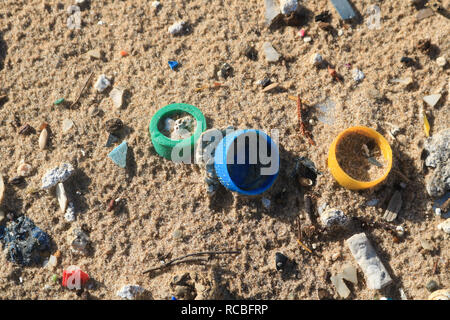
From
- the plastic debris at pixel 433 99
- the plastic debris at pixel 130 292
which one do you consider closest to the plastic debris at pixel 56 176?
the plastic debris at pixel 130 292

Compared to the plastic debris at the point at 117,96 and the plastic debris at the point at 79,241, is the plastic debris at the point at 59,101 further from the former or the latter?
the plastic debris at the point at 79,241

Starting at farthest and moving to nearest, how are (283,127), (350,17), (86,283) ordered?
(350,17), (283,127), (86,283)

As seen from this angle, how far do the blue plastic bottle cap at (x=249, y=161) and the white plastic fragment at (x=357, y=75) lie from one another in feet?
2.73

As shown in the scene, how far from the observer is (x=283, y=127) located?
129 inches

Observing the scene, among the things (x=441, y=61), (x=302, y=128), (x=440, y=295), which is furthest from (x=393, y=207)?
(x=441, y=61)

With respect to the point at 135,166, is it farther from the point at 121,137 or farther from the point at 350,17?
the point at 350,17

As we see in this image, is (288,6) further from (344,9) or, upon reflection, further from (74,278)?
(74,278)

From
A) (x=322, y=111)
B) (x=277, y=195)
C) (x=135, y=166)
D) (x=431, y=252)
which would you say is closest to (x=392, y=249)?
(x=431, y=252)

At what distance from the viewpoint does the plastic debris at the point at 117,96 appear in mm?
3343

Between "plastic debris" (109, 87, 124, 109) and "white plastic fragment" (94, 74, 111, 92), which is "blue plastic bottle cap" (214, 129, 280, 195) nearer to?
"plastic debris" (109, 87, 124, 109)

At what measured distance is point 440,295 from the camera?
2.88 m

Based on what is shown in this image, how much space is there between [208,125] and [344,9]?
1384 millimetres

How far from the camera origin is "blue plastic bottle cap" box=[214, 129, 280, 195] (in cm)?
296

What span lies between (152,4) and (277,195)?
174cm
